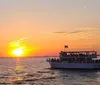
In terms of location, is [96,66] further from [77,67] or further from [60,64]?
[60,64]

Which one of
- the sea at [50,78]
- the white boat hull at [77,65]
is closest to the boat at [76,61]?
the white boat hull at [77,65]

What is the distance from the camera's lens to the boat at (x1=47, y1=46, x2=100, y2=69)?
104 metres

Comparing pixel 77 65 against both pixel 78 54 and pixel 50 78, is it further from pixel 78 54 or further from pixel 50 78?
pixel 50 78

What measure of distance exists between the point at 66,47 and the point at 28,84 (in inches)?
1964

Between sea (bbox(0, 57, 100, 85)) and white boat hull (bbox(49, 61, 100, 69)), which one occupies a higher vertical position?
white boat hull (bbox(49, 61, 100, 69))

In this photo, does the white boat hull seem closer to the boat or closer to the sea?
the boat

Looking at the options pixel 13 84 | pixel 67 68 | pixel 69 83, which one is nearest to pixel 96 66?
pixel 67 68

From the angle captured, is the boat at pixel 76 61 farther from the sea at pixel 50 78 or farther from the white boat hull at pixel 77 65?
the sea at pixel 50 78

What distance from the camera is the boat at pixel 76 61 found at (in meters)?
104

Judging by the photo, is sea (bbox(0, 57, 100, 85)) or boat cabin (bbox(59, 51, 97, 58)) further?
boat cabin (bbox(59, 51, 97, 58))

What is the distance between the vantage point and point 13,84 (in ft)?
198

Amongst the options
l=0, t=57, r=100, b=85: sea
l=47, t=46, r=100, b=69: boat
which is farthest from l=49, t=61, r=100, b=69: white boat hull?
l=0, t=57, r=100, b=85: sea

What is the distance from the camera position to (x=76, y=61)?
346 feet

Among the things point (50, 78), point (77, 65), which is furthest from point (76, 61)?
point (50, 78)
